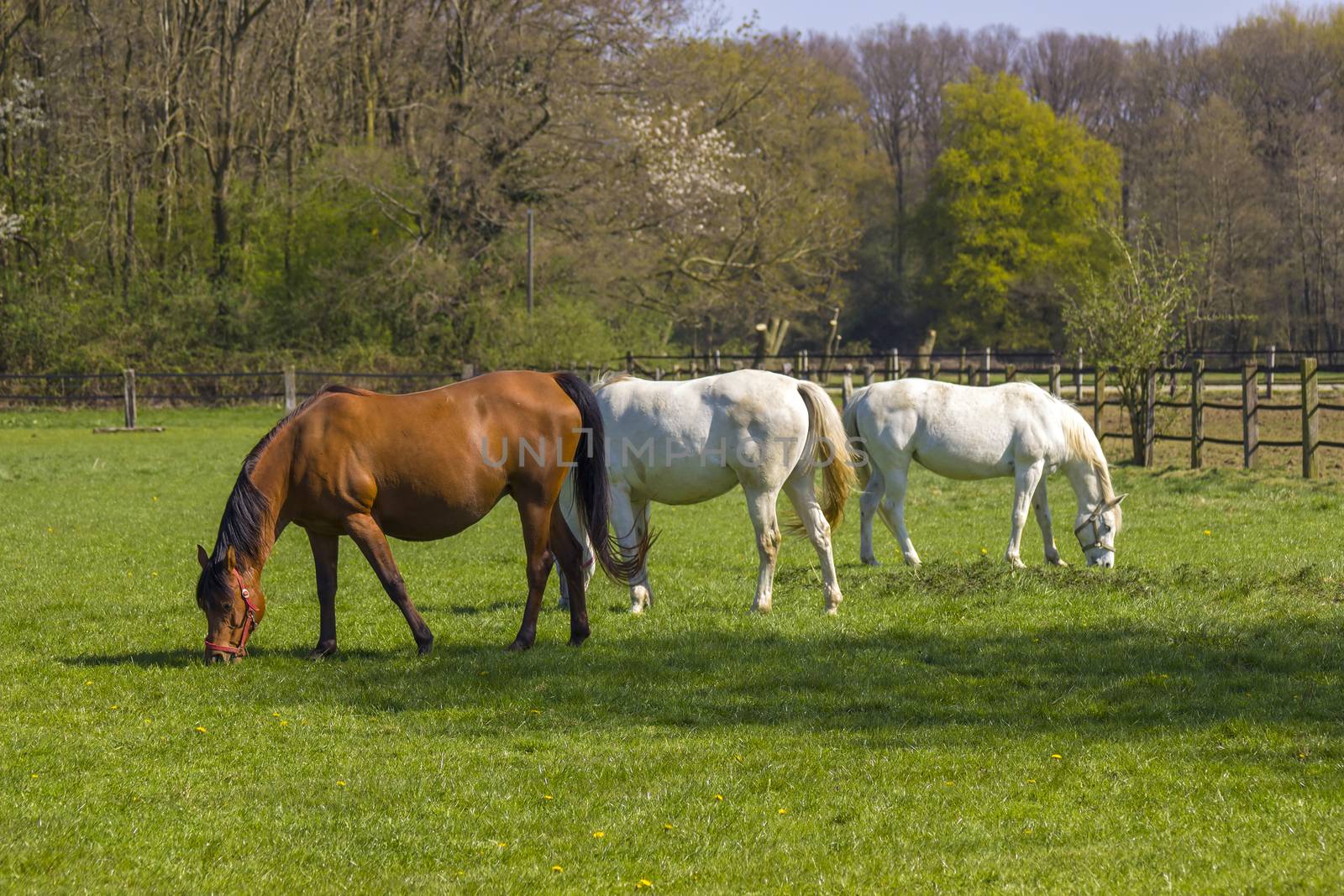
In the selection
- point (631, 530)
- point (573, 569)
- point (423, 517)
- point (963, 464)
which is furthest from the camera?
point (963, 464)

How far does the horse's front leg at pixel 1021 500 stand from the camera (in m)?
10.8

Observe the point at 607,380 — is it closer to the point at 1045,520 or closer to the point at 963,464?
the point at 963,464

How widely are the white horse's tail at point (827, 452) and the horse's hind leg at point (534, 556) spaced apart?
2021mm

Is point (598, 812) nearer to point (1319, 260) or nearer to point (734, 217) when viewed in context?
point (734, 217)

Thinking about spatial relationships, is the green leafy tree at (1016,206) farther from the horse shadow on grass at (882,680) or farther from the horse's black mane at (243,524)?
the horse's black mane at (243,524)

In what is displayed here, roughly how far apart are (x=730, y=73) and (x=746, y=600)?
36956 mm

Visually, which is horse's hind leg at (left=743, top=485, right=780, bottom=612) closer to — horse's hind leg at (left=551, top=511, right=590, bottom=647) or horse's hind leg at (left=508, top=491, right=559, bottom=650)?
horse's hind leg at (left=551, top=511, right=590, bottom=647)

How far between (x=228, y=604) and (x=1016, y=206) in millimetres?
49153

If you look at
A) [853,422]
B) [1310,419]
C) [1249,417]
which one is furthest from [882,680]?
[1249,417]

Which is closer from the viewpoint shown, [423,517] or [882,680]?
[882,680]

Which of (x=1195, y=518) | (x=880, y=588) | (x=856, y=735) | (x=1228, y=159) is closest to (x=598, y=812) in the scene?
(x=856, y=735)

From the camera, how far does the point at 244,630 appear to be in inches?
297

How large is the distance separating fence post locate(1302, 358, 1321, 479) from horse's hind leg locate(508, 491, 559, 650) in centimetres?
1239

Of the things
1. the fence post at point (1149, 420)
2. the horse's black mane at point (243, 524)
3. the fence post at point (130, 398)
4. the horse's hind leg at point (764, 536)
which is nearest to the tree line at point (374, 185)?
the fence post at point (130, 398)
